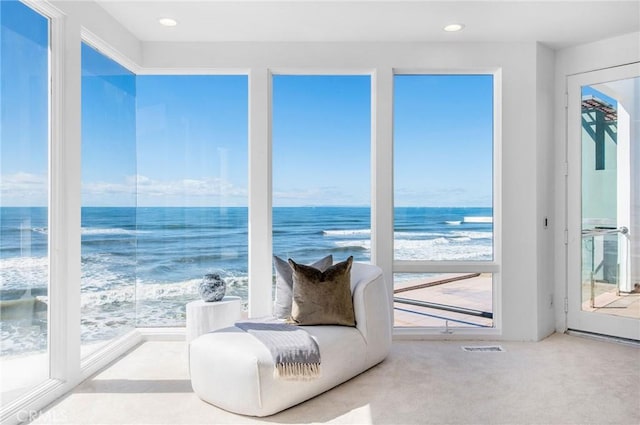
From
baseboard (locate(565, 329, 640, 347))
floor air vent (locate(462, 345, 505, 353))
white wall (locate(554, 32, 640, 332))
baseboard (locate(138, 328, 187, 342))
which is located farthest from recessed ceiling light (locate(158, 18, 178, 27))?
baseboard (locate(565, 329, 640, 347))

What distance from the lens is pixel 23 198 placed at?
7.82 feet

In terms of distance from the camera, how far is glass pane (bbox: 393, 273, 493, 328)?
3812 mm

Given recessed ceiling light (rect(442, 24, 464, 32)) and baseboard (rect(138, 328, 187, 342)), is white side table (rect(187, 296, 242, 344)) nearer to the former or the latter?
baseboard (rect(138, 328, 187, 342))

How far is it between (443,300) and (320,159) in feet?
5.76

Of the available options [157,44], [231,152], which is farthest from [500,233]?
[157,44]

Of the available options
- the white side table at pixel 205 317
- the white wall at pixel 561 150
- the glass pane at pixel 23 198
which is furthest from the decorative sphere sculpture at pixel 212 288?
the white wall at pixel 561 150

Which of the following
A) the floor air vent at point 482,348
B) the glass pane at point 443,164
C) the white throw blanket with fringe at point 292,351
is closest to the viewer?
the white throw blanket with fringe at point 292,351

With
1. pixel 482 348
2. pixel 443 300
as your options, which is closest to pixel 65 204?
pixel 443 300

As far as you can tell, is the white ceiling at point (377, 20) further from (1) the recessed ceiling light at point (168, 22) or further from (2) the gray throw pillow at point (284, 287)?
(2) the gray throw pillow at point (284, 287)

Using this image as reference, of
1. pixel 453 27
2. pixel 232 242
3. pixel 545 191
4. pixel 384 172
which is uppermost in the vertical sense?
pixel 453 27

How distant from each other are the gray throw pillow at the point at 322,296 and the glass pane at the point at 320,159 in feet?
2.63

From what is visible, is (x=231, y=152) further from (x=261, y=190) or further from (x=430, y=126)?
(x=430, y=126)

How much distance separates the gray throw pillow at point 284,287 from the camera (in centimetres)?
315
